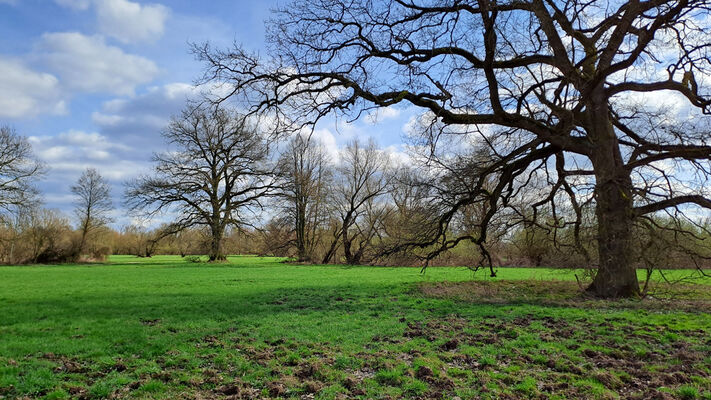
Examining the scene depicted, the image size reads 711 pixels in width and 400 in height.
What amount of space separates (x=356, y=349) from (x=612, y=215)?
376 inches

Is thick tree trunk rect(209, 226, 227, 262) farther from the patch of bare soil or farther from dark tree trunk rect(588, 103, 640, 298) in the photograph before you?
dark tree trunk rect(588, 103, 640, 298)

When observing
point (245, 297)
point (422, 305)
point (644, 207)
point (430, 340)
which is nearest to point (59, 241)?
point (245, 297)

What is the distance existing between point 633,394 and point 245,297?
12.0 meters

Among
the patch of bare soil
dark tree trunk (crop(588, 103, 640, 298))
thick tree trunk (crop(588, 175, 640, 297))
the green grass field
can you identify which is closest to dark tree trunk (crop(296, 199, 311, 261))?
the patch of bare soil

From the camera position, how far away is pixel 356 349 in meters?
7.11

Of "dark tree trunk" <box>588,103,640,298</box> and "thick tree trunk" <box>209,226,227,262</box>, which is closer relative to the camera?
"dark tree trunk" <box>588,103,640,298</box>

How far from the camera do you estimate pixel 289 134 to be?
12.6 meters

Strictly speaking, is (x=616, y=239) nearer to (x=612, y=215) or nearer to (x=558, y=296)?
(x=612, y=215)

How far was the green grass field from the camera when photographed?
5.15 m

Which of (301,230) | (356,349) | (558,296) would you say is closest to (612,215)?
(558,296)

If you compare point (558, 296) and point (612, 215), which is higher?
point (612, 215)

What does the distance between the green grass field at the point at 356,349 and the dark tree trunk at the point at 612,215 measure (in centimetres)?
87

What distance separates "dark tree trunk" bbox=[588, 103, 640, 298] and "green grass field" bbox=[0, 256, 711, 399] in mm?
867

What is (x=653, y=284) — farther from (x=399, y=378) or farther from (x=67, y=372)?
(x=67, y=372)
